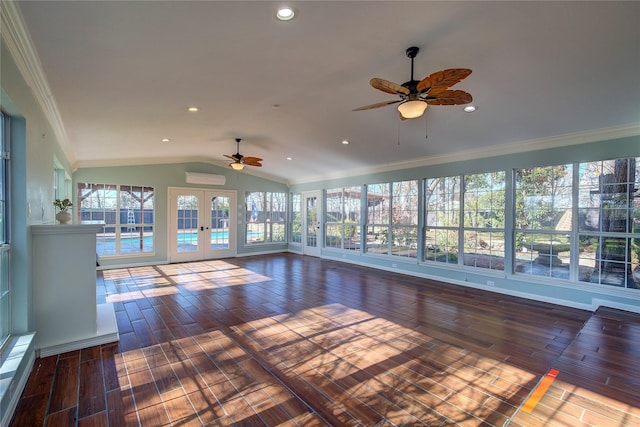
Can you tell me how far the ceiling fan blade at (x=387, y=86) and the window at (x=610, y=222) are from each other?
3.60 meters

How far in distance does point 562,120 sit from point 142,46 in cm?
482

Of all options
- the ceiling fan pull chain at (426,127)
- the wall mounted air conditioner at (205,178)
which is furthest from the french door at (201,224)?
the ceiling fan pull chain at (426,127)

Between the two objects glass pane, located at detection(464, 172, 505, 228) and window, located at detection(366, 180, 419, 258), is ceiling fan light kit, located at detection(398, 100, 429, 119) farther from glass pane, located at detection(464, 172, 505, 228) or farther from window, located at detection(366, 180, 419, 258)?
window, located at detection(366, 180, 419, 258)

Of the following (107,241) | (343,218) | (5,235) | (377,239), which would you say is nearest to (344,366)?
(5,235)

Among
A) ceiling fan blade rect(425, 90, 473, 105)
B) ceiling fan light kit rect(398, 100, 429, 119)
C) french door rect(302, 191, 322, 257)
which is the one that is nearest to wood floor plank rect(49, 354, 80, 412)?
ceiling fan light kit rect(398, 100, 429, 119)

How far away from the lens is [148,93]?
3.45 meters

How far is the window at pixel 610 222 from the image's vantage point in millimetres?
4031

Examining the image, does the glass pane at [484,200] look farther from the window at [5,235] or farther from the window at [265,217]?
the window at [5,235]

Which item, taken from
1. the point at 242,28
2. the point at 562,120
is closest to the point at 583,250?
the point at 562,120

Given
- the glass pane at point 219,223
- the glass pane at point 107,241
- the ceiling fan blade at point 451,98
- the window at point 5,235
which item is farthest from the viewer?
the glass pane at point 219,223

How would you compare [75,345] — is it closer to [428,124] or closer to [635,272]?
[428,124]

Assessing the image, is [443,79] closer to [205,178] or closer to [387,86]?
[387,86]

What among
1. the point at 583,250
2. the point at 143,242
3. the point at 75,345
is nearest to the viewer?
the point at 75,345

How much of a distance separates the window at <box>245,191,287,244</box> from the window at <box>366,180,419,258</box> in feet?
11.4
